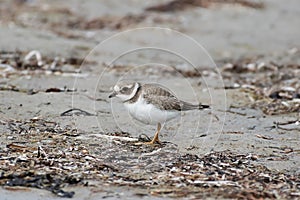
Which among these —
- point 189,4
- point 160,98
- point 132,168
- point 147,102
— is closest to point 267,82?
point 160,98

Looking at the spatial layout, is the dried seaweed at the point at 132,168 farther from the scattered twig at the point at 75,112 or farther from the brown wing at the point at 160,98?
the scattered twig at the point at 75,112

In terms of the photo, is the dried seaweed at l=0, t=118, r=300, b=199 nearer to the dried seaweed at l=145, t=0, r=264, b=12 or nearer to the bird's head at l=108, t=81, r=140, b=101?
the bird's head at l=108, t=81, r=140, b=101

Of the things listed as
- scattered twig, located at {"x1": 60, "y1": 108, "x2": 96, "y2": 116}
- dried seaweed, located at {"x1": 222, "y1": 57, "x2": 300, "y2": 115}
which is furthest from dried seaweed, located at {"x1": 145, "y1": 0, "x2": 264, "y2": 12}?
scattered twig, located at {"x1": 60, "y1": 108, "x2": 96, "y2": 116}

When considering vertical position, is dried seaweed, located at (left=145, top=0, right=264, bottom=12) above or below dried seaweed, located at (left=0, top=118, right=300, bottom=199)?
above

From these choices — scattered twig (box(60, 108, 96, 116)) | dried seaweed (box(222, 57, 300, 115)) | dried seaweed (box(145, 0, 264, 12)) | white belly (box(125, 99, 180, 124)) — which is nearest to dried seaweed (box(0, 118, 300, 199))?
white belly (box(125, 99, 180, 124))

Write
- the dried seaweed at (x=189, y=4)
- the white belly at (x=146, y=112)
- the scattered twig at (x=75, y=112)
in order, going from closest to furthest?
the white belly at (x=146, y=112)
the scattered twig at (x=75, y=112)
the dried seaweed at (x=189, y=4)

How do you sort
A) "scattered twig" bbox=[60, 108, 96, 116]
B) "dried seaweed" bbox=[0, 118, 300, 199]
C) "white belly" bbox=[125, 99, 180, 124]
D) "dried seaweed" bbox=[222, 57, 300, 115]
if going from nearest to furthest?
"dried seaweed" bbox=[0, 118, 300, 199], "white belly" bbox=[125, 99, 180, 124], "scattered twig" bbox=[60, 108, 96, 116], "dried seaweed" bbox=[222, 57, 300, 115]

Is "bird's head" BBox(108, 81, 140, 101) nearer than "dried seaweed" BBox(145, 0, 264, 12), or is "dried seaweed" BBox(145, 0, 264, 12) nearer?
"bird's head" BBox(108, 81, 140, 101)

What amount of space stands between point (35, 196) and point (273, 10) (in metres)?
12.4

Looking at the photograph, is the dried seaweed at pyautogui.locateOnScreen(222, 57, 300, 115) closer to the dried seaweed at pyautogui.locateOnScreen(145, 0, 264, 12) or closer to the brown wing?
the brown wing

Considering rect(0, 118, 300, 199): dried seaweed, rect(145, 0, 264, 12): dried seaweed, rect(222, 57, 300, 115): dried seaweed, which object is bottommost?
rect(0, 118, 300, 199): dried seaweed

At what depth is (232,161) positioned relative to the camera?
4.95 m

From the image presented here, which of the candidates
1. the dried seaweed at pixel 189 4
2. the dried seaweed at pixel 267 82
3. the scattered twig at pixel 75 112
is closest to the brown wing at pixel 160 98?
the scattered twig at pixel 75 112

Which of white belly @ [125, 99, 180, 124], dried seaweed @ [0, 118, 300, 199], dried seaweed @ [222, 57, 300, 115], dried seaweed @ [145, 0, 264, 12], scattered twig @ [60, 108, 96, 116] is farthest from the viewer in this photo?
dried seaweed @ [145, 0, 264, 12]
